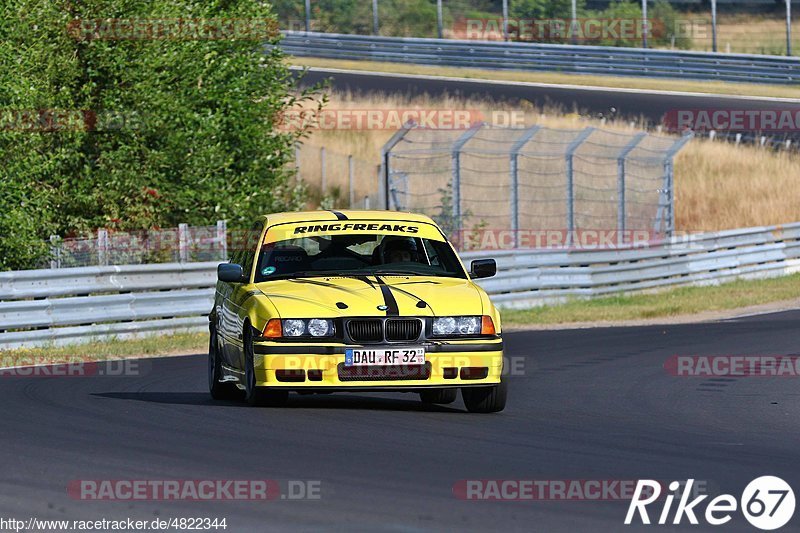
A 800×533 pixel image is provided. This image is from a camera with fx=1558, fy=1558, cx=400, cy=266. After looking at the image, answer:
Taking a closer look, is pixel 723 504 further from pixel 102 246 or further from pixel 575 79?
pixel 575 79

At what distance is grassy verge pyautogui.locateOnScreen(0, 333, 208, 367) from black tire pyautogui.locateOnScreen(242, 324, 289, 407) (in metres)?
6.31

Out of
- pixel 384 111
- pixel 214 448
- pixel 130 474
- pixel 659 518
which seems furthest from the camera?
pixel 384 111

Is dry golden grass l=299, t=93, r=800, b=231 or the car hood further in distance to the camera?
dry golden grass l=299, t=93, r=800, b=231

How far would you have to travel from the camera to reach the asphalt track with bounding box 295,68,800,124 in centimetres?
4198

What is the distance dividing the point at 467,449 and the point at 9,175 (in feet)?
42.3

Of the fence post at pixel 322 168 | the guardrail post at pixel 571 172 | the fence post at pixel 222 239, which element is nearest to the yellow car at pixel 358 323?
the fence post at pixel 222 239

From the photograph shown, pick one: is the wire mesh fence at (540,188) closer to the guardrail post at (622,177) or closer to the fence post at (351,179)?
the guardrail post at (622,177)

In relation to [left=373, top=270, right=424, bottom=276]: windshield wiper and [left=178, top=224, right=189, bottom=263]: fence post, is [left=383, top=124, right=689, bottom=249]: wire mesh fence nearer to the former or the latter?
[left=178, top=224, right=189, bottom=263]: fence post

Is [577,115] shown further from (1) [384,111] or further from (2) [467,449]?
(2) [467,449]

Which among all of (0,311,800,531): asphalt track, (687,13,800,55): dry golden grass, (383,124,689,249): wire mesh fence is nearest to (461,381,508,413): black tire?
(0,311,800,531): asphalt track

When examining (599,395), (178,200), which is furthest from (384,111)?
(599,395)

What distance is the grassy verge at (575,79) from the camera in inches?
1777

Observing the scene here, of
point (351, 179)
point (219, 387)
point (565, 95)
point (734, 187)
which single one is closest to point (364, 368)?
point (219, 387)

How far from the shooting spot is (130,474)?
323 inches
